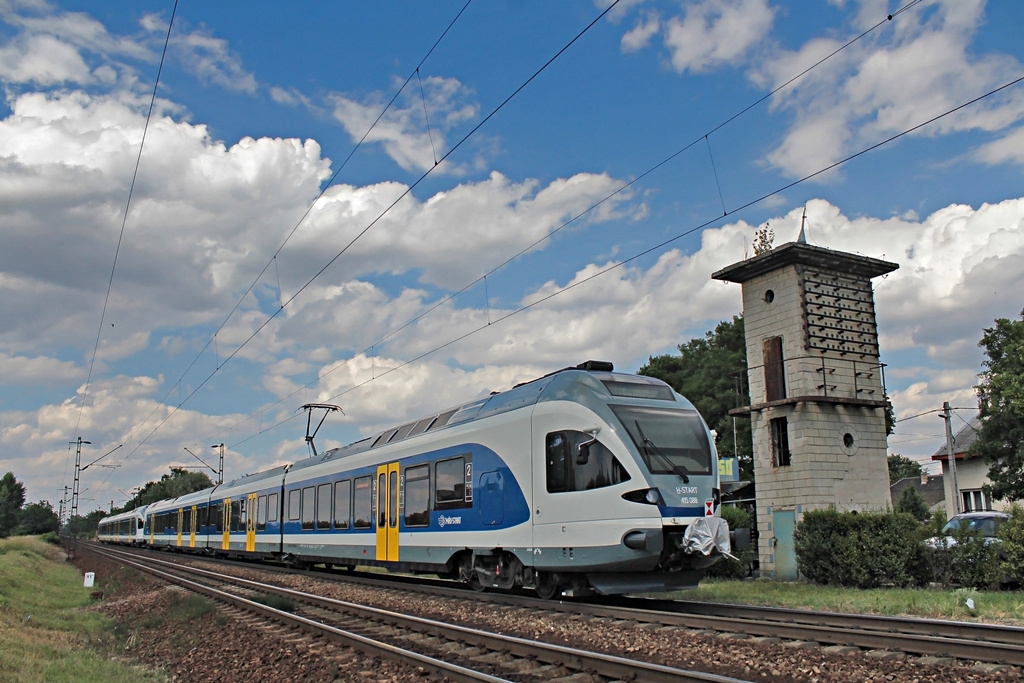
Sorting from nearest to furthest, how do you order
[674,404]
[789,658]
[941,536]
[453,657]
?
[789,658], [453,657], [674,404], [941,536]

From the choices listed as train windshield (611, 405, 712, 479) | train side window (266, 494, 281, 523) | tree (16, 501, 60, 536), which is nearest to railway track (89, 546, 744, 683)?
train windshield (611, 405, 712, 479)

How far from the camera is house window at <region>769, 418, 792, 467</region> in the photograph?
1841 centimetres

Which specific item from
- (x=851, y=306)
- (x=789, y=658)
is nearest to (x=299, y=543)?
(x=851, y=306)

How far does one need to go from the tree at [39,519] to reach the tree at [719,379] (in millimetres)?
97336

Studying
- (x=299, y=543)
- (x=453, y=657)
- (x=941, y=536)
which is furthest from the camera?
(x=299, y=543)

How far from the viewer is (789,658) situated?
7.87 metres

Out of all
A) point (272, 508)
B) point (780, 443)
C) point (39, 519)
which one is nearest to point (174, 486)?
point (39, 519)

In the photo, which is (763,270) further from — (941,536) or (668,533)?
(668,533)

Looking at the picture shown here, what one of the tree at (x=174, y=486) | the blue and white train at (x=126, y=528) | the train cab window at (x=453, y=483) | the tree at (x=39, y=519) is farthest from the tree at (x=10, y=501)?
the train cab window at (x=453, y=483)

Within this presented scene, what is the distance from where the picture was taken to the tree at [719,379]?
44.4 metres

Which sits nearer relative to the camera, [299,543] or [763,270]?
[763,270]

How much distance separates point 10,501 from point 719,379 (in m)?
101

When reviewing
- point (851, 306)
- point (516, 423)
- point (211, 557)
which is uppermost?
point (851, 306)

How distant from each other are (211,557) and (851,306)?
101 feet
